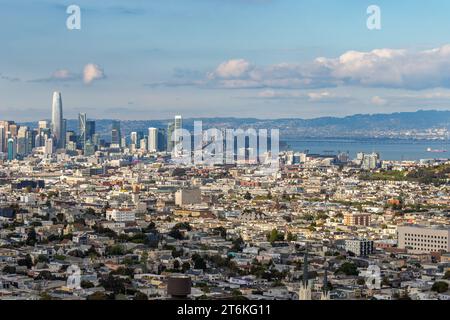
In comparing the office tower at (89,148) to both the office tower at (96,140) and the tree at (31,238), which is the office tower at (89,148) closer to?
the office tower at (96,140)

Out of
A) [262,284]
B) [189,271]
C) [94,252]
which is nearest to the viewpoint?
[262,284]

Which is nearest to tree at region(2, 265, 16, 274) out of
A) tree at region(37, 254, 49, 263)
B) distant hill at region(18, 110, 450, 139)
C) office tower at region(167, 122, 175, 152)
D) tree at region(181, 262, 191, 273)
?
tree at region(37, 254, 49, 263)

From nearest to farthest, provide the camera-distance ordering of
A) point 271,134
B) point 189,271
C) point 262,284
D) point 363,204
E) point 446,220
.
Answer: point 262,284
point 189,271
point 446,220
point 363,204
point 271,134

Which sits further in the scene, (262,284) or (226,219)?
(226,219)

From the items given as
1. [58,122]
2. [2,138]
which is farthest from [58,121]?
[2,138]

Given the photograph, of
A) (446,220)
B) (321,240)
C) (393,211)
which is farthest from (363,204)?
(321,240)

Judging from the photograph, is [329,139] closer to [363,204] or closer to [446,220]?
[363,204]

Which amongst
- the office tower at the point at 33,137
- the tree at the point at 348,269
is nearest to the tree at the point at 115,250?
→ the tree at the point at 348,269
